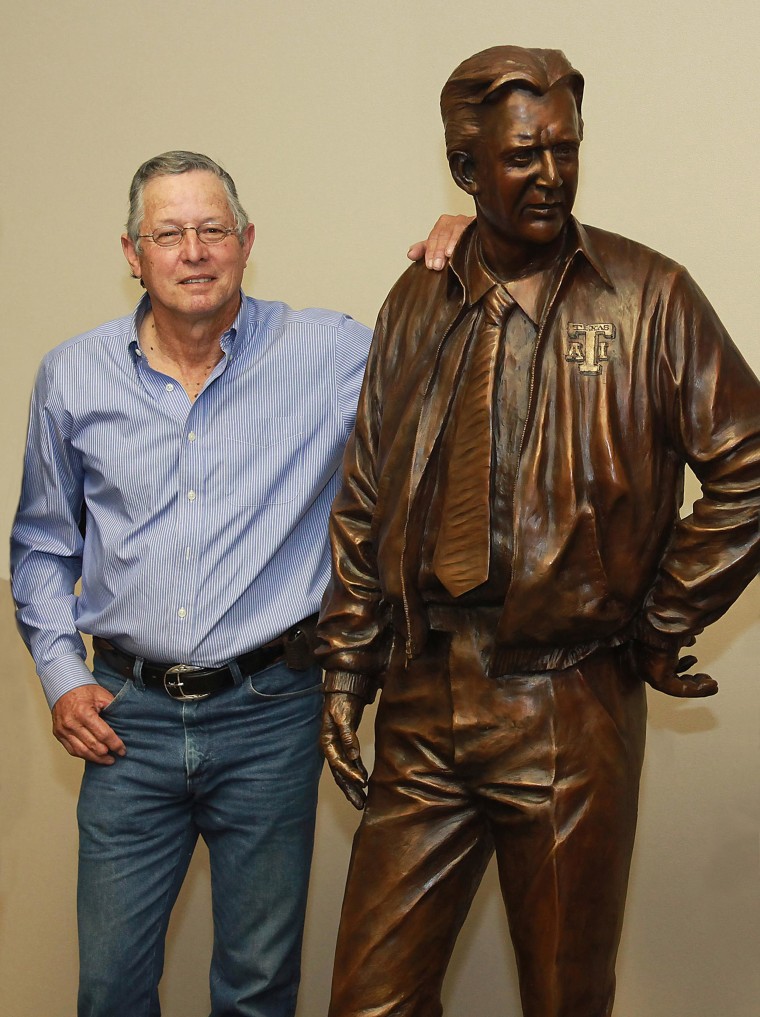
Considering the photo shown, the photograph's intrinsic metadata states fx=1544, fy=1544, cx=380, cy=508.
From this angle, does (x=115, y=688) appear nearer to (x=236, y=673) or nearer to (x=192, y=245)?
(x=236, y=673)

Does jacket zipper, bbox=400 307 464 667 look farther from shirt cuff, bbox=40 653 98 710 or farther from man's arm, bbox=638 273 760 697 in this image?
shirt cuff, bbox=40 653 98 710

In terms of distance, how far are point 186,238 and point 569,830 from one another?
52.2 inches

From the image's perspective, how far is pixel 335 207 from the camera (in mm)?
3779

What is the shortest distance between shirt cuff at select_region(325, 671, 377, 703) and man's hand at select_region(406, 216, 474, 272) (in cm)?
72

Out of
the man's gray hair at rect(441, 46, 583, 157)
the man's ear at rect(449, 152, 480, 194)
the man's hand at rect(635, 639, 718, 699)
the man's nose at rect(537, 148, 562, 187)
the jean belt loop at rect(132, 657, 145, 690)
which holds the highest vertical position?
the man's gray hair at rect(441, 46, 583, 157)

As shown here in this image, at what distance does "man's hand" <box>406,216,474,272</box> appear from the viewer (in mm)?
2643

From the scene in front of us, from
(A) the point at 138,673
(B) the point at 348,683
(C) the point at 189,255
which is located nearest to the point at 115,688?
(A) the point at 138,673

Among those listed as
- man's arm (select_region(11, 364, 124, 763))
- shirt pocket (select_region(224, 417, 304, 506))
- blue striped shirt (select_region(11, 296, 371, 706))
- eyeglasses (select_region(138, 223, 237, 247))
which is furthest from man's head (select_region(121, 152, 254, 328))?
man's arm (select_region(11, 364, 124, 763))

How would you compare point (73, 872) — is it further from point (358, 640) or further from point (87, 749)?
point (358, 640)

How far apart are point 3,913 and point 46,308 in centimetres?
159

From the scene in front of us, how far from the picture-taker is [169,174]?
9.84 feet

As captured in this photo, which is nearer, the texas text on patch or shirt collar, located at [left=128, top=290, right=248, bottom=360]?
the texas text on patch

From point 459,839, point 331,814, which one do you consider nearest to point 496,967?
point 331,814

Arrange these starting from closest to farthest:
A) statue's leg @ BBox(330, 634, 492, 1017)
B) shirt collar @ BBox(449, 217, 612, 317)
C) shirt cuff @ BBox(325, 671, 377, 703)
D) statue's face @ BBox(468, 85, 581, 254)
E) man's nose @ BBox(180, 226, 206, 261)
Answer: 1. statue's face @ BBox(468, 85, 581, 254)
2. shirt collar @ BBox(449, 217, 612, 317)
3. statue's leg @ BBox(330, 634, 492, 1017)
4. shirt cuff @ BBox(325, 671, 377, 703)
5. man's nose @ BBox(180, 226, 206, 261)
